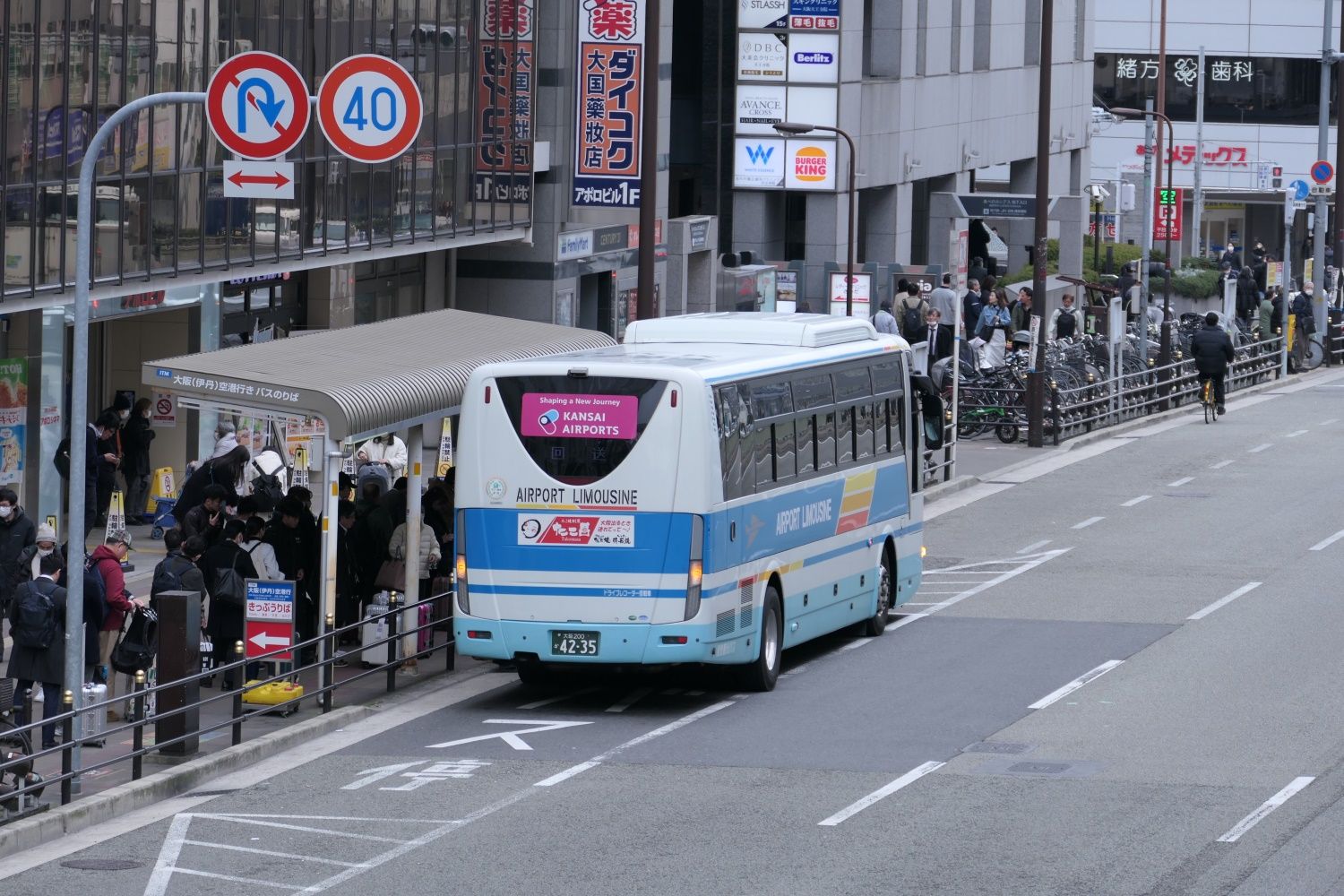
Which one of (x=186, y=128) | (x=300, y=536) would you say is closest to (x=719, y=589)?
(x=300, y=536)

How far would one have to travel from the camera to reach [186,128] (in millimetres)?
27953

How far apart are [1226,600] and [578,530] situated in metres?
9.25

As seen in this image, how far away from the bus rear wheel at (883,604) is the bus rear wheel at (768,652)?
273cm

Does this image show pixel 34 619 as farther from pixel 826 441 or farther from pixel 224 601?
pixel 826 441

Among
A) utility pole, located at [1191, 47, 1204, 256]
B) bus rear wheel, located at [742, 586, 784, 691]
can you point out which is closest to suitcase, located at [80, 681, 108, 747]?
bus rear wheel, located at [742, 586, 784, 691]

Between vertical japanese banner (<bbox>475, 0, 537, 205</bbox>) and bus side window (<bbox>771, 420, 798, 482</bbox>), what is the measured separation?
1688 cm

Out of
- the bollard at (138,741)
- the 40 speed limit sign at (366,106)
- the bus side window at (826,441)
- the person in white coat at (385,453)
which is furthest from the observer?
the person in white coat at (385,453)

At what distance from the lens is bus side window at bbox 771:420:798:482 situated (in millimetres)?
19922

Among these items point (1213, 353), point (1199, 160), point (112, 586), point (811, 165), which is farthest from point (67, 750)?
point (1199, 160)

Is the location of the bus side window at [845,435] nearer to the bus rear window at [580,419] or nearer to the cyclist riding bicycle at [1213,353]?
the bus rear window at [580,419]

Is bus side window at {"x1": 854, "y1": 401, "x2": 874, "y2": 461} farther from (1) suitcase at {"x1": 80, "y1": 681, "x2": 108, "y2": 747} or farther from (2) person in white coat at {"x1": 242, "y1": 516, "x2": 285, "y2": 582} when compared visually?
(1) suitcase at {"x1": 80, "y1": 681, "x2": 108, "y2": 747}

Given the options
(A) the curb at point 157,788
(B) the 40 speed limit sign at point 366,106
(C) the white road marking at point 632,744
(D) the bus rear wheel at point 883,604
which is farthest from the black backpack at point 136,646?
(D) the bus rear wheel at point 883,604

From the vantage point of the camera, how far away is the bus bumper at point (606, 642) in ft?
60.2

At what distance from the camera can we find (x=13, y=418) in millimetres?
25484
